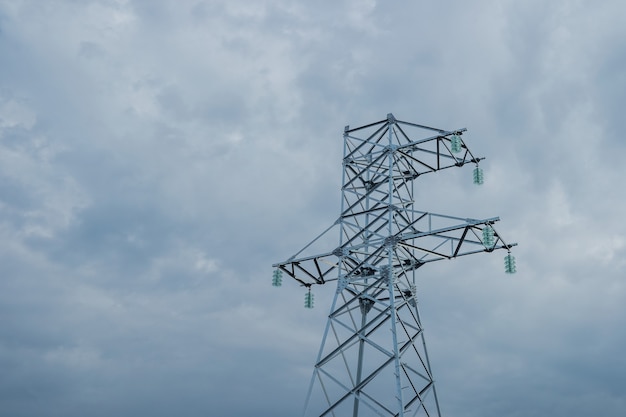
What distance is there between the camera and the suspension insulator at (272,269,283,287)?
35091 mm

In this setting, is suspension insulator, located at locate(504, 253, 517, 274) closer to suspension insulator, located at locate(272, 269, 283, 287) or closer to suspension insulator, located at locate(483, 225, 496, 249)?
suspension insulator, located at locate(483, 225, 496, 249)

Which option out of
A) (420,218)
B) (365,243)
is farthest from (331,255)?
(420,218)

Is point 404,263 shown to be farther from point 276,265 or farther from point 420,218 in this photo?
point 276,265

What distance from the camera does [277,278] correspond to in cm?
3525

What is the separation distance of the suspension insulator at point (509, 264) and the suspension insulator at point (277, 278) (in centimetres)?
1334

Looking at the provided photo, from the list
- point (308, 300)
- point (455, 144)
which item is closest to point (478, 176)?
point (455, 144)

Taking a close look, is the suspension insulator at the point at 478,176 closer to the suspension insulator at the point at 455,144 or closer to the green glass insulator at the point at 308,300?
the suspension insulator at the point at 455,144

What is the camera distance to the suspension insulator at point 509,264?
91.4ft

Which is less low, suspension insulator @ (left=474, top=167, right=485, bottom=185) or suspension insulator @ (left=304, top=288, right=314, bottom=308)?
suspension insulator @ (left=474, top=167, right=485, bottom=185)

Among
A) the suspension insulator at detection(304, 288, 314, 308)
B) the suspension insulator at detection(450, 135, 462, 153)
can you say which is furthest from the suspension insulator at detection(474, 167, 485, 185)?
the suspension insulator at detection(304, 288, 314, 308)

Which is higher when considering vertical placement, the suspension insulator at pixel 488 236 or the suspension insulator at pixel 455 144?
the suspension insulator at pixel 455 144

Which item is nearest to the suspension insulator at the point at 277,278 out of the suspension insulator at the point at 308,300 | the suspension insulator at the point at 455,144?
the suspension insulator at the point at 308,300

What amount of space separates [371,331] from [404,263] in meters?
4.84

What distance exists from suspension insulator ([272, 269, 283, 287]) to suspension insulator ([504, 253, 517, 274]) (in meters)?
13.3
